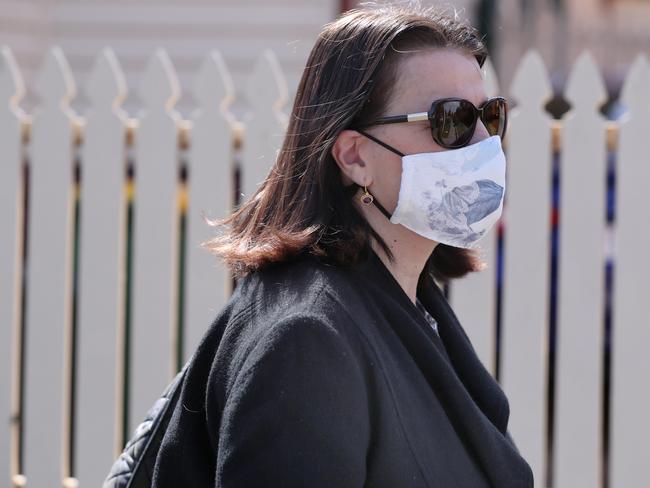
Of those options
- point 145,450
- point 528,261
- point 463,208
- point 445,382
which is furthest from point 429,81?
point 528,261

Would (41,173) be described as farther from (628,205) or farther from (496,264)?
(628,205)

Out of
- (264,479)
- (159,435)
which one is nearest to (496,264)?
(159,435)

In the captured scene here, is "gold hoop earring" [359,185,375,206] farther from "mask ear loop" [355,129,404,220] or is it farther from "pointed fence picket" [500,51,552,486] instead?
"pointed fence picket" [500,51,552,486]

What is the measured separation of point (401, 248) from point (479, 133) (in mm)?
284

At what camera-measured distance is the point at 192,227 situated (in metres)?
3.55

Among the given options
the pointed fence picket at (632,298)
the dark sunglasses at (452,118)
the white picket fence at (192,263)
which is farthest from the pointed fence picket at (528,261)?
the dark sunglasses at (452,118)

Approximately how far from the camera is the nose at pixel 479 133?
5.99 ft

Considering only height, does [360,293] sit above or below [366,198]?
below

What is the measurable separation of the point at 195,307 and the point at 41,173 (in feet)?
2.71

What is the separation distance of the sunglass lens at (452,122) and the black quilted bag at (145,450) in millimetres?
640

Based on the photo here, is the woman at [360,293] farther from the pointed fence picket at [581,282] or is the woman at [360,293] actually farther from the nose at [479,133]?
the pointed fence picket at [581,282]

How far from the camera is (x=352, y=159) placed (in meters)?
1.76

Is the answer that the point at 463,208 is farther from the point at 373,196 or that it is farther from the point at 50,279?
the point at 50,279

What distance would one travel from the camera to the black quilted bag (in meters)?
1.68
